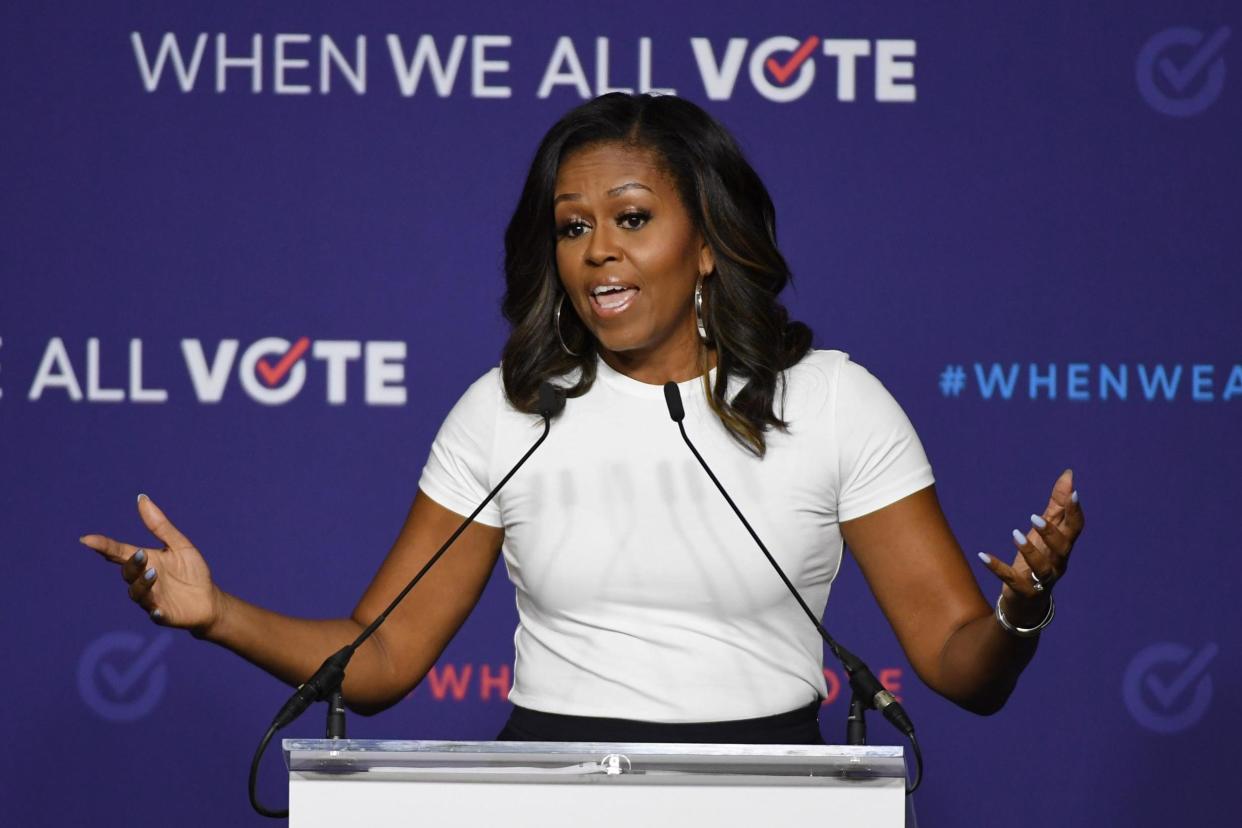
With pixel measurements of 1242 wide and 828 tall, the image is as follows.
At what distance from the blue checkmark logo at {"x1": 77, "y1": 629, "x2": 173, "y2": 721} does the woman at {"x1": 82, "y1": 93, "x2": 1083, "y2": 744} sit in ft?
3.21

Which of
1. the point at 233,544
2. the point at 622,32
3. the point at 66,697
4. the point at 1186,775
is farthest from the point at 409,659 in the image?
the point at 1186,775

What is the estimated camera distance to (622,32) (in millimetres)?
2611

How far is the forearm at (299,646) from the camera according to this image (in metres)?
1.62

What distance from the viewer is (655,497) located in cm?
177

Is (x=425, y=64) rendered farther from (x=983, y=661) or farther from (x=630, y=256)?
(x=983, y=661)

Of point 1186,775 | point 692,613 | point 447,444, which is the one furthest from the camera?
point 1186,775

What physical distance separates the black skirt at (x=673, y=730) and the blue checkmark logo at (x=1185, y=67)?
1.45m

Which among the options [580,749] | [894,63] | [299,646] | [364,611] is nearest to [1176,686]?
[894,63]

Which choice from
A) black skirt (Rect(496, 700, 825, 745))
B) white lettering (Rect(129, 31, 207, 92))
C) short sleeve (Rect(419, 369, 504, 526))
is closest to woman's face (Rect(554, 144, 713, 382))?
short sleeve (Rect(419, 369, 504, 526))

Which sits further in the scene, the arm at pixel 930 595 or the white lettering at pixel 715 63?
the white lettering at pixel 715 63

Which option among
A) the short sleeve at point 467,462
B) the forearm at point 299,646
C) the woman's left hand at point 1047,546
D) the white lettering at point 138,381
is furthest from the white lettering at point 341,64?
the woman's left hand at point 1047,546

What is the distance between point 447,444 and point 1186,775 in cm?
149

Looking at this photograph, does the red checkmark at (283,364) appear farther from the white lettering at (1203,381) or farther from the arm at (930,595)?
the white lettering at (1203,381)

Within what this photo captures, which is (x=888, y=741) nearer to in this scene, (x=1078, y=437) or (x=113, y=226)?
(x=1078, y=437)
